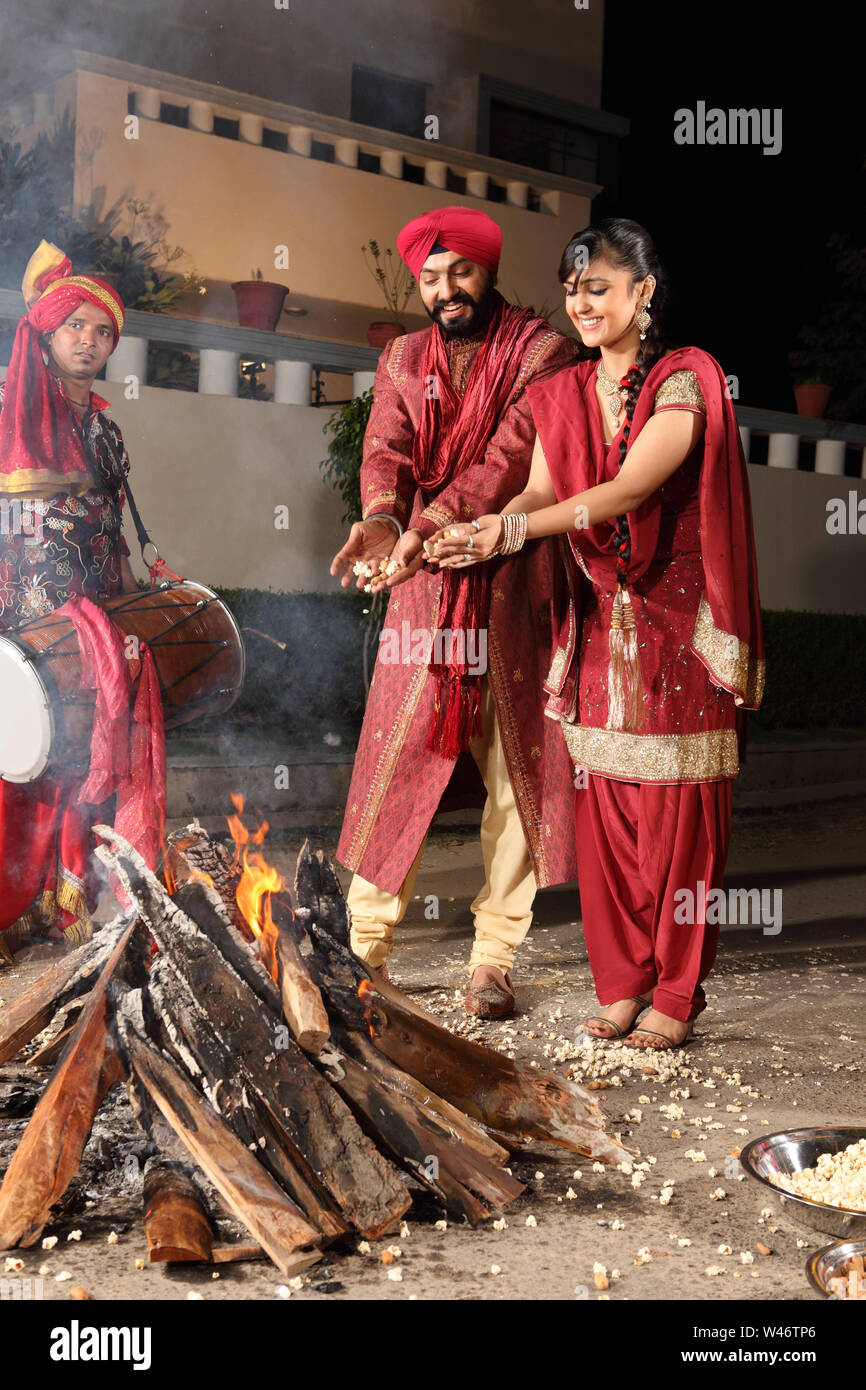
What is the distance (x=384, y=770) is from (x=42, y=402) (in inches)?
66.2

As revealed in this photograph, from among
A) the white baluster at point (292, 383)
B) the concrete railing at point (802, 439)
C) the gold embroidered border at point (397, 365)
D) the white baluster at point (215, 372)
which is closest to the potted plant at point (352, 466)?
the white baluster at point (292, 383)

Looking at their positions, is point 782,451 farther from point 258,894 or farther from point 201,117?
point 258,894

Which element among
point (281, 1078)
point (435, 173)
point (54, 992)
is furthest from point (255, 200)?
point (281, 1078)

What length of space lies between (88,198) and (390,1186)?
8.59 meters

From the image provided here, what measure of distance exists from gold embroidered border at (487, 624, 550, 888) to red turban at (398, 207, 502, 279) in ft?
3.65

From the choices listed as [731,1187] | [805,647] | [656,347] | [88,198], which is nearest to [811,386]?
[805,647]

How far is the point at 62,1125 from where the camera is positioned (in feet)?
8.35

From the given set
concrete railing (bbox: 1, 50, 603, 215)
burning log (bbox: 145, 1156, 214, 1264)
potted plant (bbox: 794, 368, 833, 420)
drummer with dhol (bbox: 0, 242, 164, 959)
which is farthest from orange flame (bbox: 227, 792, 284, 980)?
potted plant (bbox: 794, 368, 833, 420)

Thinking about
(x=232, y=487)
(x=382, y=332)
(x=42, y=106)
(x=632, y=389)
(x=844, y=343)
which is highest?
(x=42, y=106)

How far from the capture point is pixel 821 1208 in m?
2.46

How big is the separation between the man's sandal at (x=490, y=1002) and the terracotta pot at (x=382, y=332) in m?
7.25

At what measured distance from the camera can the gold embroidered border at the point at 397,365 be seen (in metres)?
4.07
